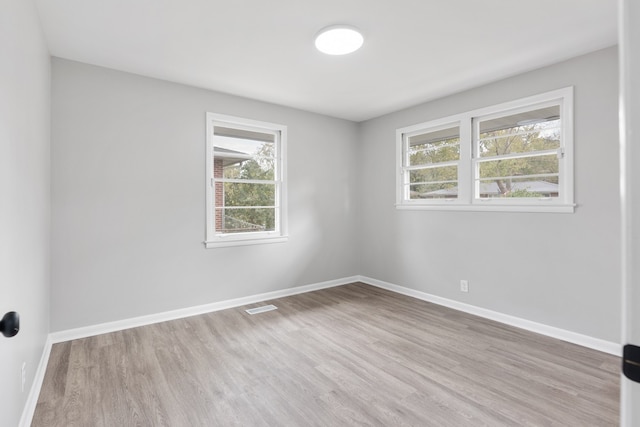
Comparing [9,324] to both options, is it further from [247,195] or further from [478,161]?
[478,161]

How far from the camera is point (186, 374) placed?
7.93ft

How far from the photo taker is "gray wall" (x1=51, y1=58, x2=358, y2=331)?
299 centimetres

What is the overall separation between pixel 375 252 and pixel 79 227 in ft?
11.9

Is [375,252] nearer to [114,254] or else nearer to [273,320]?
[273,320]

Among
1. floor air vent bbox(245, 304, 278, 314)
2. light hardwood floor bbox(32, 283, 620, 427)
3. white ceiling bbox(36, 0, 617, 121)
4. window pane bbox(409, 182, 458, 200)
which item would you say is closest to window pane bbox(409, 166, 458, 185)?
A: window pane bbox(409, 182, 458, 200)

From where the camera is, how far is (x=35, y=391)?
6.98ft

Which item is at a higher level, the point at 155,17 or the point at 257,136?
the point at 155,17

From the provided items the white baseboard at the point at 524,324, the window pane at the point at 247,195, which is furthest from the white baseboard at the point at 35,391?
the white baseboard at the point at 524,324

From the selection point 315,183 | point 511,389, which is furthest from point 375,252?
point 511,389

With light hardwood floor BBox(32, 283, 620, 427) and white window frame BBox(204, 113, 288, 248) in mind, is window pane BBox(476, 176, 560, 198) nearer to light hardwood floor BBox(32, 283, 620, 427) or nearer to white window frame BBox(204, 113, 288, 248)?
light hardwood floor BBox(32, 283, 620, 427)

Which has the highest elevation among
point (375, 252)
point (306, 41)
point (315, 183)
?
point (306, 41)

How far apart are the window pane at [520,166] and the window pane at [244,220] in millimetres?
2614

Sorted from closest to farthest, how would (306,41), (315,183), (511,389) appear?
(511,389), (306,41), (315,183)

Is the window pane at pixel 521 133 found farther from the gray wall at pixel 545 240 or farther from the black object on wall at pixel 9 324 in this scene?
the black object on wall at pixel 9 324
